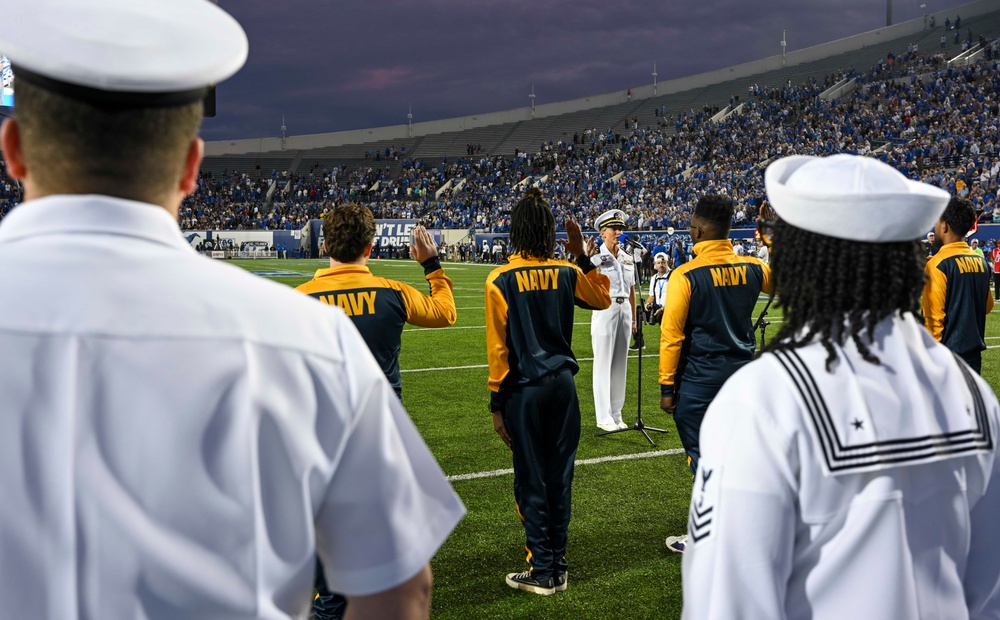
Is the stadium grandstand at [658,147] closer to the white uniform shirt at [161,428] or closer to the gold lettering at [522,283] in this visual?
the gold lettering at [522,283]

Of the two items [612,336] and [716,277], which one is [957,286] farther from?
[612,336]

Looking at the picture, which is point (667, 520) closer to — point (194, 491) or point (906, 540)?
point (906, 540)

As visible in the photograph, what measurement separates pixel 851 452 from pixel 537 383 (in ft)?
10.1

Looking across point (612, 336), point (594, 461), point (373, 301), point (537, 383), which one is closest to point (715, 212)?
point (537, 383)

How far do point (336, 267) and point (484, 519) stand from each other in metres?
2.46

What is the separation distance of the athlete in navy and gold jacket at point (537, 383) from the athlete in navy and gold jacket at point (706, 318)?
2.52 ft

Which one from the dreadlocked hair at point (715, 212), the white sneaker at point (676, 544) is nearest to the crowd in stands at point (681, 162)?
the dreadlocked hair at point (715, 212)

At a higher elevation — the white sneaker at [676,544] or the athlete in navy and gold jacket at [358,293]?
the athlete in navy and gold jacket at [358,293]

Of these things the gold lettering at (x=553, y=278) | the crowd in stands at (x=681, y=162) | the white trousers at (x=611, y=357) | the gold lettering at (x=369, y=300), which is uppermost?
the crowd in stands at (x=681, y=162)

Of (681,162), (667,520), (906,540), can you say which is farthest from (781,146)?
(906,540)

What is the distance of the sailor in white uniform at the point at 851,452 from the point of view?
1.56 meters

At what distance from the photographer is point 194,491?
113cm

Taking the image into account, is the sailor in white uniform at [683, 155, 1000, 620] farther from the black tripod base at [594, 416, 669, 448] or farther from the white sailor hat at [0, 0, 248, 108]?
the black tripod base at [594, 416, 669, 448]

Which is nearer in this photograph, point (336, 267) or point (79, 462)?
point (79, 462)
